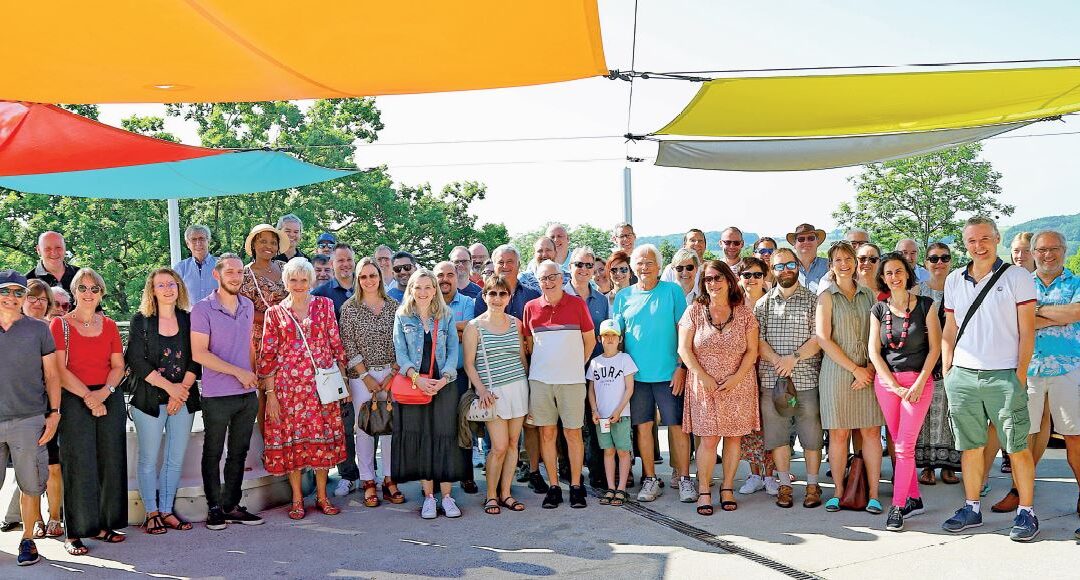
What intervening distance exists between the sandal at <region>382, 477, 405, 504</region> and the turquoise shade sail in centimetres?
320

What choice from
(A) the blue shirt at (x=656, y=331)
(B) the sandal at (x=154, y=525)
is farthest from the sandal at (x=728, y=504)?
(B) the sandal at (x=154, y=525)

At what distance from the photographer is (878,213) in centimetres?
4191

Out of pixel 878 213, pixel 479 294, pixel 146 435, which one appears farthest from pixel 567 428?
pixel 878 213

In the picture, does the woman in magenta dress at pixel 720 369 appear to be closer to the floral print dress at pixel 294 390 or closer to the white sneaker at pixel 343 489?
the floral print dress at pixel 294 390

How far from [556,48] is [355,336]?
2776 mm

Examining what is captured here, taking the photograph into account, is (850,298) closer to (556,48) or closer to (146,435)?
(556,48)

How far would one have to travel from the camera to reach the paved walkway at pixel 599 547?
437 centimetres

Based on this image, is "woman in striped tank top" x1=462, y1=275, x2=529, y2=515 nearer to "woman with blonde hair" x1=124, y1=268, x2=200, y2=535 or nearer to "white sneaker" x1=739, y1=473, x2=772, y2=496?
"white sneaker" x1=739, y1=473, x2=772, y2=496

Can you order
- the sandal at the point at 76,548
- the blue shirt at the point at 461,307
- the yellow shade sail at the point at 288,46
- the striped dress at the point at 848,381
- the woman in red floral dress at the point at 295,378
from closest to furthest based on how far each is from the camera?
the yellow shade sail at the point at 288,46 → the sandal at the point at 76,548 → the striped dress at the point at 848,381 → the woman in red floral dress at the point at 295,378 → the blue shirt at the point at 461,307

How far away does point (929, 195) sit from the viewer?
135 feet

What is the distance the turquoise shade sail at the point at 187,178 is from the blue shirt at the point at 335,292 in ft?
5.89

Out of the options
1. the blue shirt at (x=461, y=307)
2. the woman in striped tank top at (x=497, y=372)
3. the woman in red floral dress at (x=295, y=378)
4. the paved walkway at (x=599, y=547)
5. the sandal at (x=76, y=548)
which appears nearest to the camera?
the paved walkway at (x=599, y=547)

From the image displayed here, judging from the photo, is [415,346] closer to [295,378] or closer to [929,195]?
[295,378]

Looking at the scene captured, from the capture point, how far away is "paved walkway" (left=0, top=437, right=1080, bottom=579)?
4.37 m
